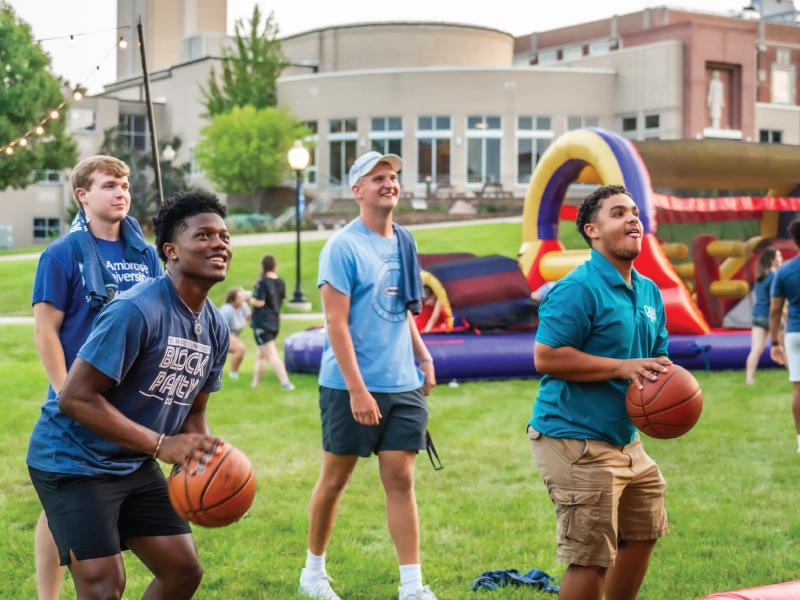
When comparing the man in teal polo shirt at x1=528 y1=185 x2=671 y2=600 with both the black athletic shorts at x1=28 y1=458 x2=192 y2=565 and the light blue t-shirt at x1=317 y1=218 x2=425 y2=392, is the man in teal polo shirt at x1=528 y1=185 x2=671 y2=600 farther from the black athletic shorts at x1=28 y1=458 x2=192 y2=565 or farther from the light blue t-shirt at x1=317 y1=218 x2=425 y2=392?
the black athletic shorts at x1=28 y1=458 x2=192 y2=565

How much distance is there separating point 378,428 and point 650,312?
154cm

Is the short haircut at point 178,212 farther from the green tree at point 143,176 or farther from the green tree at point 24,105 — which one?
the green tree at point 143,176

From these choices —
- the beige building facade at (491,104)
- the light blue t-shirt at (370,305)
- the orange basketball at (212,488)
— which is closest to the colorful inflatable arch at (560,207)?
the light blue t-shirt at (370,305)

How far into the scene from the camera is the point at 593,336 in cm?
388

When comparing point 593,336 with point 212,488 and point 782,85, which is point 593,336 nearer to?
point 212,488

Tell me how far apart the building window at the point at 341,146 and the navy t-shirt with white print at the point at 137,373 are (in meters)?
51.3

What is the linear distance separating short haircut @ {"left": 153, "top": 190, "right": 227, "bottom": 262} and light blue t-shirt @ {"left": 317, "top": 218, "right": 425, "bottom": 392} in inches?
55.7

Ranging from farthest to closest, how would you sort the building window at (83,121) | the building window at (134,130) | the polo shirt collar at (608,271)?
the building window at (134,130) < the building window at (83,121) < the polo shirt collar at (608,271)

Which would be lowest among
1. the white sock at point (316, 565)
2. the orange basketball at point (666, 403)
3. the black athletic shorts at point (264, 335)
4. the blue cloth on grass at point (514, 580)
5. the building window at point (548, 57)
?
the blue cloth on grass at point (514, 580)

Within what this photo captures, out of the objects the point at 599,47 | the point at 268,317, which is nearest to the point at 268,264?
the point at 268,317

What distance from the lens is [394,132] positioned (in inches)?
2132

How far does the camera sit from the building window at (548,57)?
6844cm

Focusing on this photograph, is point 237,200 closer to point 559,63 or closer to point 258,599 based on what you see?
point 559,63

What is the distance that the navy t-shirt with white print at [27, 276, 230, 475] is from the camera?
10.8 ft
